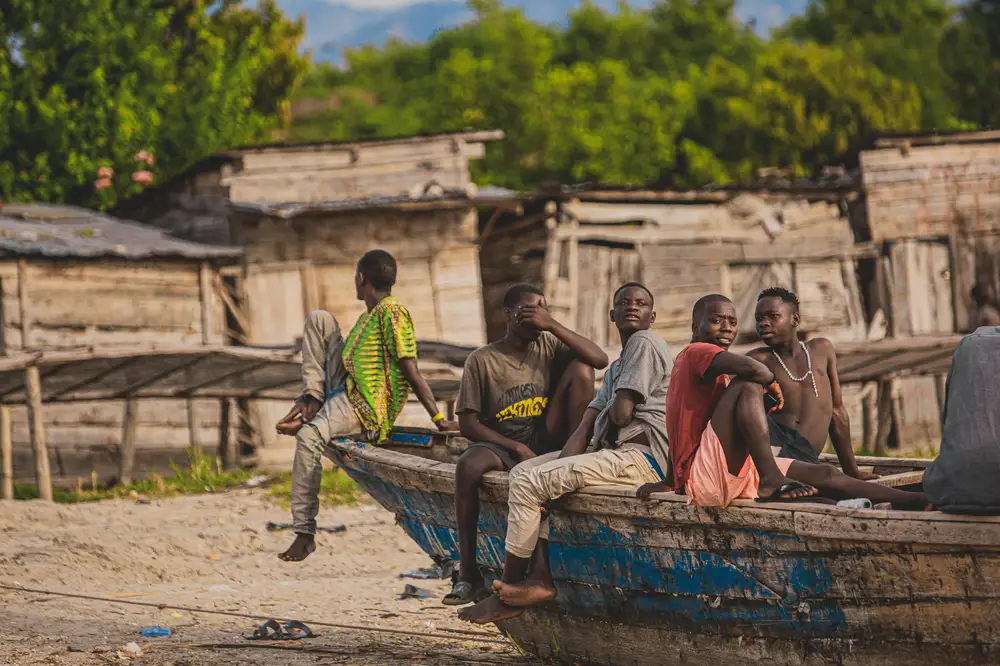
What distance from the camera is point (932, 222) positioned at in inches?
639

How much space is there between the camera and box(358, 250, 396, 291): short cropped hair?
23.2 ft

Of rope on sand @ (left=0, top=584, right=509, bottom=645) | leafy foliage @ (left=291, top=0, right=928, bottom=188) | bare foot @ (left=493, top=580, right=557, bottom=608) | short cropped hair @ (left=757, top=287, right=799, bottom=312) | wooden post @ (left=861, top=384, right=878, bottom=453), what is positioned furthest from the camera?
leafy foliage @ (left=291, top=0, right=928, bottom=188)

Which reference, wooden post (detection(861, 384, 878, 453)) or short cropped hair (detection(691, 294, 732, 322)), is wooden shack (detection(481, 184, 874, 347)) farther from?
short cropped hair (detection(691, 294, 732, 322))

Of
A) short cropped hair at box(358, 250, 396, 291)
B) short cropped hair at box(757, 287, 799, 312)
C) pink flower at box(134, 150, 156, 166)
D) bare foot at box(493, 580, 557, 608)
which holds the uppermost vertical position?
pink flower at box(134, 150, 156, 166)

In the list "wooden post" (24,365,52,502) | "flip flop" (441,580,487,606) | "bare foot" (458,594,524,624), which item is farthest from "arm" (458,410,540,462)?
"wooden post" (24,365,52,502)

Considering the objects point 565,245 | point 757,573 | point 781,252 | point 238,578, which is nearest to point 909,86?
point 781,252

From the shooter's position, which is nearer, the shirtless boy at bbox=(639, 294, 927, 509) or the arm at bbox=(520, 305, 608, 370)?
the shirtless boy at bbox=(639, 294, 927, 509)

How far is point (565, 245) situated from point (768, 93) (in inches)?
523

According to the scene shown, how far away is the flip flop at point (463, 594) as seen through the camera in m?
5.90

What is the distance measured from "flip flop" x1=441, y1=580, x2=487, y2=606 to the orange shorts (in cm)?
139

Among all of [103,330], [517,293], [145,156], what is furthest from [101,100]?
[517,293]

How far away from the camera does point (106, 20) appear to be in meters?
20.1

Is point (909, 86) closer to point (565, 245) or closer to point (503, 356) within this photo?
point (565, 245)

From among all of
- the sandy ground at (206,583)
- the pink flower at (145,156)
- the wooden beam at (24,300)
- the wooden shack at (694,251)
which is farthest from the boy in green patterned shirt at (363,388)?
the pink flower at (145,156)
